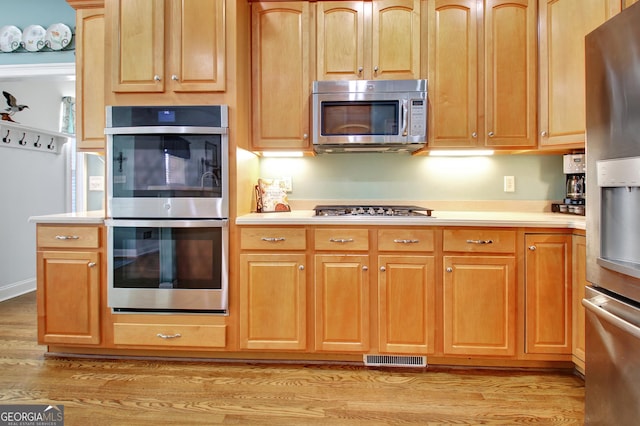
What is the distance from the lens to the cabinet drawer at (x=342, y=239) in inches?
77.9

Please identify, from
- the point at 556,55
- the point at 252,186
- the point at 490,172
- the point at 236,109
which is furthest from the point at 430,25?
the point at 252,186

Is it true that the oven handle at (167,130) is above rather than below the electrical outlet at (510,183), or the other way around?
above

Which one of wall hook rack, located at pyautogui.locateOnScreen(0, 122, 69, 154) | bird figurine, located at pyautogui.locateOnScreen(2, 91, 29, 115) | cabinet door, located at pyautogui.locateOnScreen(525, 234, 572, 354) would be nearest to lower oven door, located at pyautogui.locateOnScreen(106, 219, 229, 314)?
cabinet door, located at pyautogui.locateOnScreen(525, 234, 572, 354)

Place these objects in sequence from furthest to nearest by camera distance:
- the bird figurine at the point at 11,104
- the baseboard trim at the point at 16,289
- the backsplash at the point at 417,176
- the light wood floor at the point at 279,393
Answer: the bird figurine at the point at 11,104
the baseboard trim at the point at 16,289
the backsplash at the point at 417,176
the light wood floor at the point at 279,393

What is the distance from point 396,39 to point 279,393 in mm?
2202

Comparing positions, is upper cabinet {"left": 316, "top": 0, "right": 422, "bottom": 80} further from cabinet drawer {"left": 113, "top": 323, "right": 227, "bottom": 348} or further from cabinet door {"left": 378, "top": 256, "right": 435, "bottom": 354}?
cabinet drawer {"left": 113, "top": 323, "right": 227, "bottom": 348}

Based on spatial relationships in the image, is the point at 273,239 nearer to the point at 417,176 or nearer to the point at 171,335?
the point at 171,335

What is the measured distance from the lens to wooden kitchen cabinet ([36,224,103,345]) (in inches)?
81.0

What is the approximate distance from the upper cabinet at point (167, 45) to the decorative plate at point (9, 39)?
1.65 meters

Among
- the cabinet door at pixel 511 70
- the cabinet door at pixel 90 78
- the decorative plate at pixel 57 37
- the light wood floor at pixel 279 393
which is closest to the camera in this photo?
the light wood floor at pixel 279 393

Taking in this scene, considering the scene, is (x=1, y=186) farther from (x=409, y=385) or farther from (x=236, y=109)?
(x=409, y=385)

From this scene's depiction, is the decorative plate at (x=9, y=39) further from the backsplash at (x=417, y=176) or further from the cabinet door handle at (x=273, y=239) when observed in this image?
the cabinet door handle at (x=273, y=239)

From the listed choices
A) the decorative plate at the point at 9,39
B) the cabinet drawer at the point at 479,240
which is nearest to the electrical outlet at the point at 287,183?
the cabinet drawer at the point at 479,240

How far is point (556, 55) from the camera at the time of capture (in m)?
2.08
